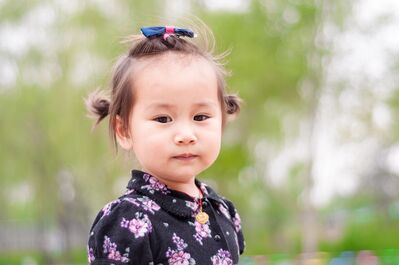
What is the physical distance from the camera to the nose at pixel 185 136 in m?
1.94

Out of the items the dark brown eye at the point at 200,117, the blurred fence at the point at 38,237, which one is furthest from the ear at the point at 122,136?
the blurred fence at the point at 38,237

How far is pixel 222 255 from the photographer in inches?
80.4

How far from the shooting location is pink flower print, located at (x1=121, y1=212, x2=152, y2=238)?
1892 mm

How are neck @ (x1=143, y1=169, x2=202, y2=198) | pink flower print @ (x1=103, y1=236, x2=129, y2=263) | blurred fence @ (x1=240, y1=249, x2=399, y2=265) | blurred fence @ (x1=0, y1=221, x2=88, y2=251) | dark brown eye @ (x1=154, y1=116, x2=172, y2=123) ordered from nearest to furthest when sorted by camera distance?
pink flower print @ (x1=103, y1=236, x2=129, y2=263) → dark brown eye @ (x1=154, y1=116, x2=172, y2=123) → neck @ (x1=143, y1=169, x2=202, y2=198) → blurred fence @ (x1=240, y1=249, x2=399, y2=265) → blurred fence @ (x1=0, y1=221, x2=88, y2=251)

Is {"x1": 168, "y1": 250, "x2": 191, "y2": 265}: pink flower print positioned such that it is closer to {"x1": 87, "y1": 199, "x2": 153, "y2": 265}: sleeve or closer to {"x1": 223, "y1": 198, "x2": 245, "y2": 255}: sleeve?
{"x1": 87, "y1": 199, "x2": 153, "y2": 265}: sleeve

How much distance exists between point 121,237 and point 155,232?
103 millimetres

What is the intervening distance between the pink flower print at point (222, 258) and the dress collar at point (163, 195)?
0.13 meters

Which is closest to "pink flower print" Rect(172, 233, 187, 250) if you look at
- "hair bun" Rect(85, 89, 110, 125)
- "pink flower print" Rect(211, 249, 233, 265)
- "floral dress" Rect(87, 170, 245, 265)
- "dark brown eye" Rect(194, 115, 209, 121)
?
"floral dress" Rect(87, 170, 245, 265)

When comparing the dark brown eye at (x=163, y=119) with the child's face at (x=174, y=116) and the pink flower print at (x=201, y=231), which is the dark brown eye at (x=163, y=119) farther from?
the pink flower print at (x=201, y=231)

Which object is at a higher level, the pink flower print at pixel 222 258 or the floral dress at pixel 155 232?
the floral dress at pixel 155 232

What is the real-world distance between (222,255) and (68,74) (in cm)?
1465

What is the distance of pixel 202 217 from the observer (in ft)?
6.82

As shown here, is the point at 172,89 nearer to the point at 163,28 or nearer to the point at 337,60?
the point at 163,28

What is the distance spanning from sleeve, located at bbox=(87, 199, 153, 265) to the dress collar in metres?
0.09
